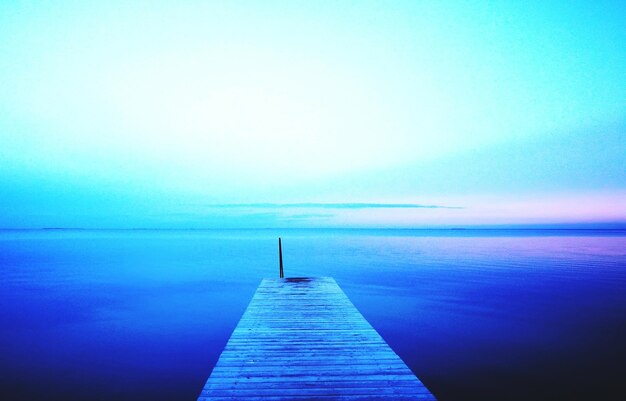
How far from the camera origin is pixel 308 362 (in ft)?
17.3

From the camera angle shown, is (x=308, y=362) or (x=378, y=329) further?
(x=378, y=329)

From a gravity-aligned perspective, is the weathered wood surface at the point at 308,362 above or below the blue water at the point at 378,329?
above

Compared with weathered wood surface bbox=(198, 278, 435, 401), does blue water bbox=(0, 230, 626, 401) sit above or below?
below

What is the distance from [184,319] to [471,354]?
9.55 m

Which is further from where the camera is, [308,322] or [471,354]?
[471,354]

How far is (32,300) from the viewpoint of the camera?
1538 centimetres

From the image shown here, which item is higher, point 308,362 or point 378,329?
point 308,362

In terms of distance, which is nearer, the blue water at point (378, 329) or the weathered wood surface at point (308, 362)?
the weathered wood surface at point (308, 362)

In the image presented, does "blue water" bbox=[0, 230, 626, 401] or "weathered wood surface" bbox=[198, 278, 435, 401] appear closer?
"weathered wood surface" bbox=[198, 278, 435, 401]

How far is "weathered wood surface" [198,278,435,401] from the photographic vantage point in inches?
171

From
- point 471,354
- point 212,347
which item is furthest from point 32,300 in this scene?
point 471,354

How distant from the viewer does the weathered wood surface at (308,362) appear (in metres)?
4.36

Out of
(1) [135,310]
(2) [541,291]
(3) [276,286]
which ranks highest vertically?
(3) [276,286]

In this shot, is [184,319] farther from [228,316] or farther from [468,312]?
[468,312]
